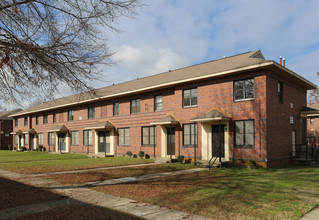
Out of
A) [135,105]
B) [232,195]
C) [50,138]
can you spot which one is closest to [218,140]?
[232,195]

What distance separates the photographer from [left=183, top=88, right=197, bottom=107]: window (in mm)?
19186

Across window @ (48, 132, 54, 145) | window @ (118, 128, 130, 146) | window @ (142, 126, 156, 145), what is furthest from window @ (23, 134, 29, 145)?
window @ (142, 126, 156, 145)

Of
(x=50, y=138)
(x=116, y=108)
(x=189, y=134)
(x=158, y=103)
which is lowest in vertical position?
(x=50, y=138)

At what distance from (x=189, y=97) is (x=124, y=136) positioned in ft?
28.7

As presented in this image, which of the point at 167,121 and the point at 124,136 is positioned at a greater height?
the point at 167,121

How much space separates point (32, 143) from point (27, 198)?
37267 millimetres

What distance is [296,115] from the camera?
774 inches

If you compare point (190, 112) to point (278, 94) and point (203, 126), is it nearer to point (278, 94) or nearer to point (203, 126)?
point (203, 126)

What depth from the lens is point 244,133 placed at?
16.2m

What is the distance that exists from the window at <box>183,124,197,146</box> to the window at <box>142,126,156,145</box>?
340cm

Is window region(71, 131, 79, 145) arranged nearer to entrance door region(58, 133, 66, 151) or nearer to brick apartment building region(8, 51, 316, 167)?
entrance door region(58, 133, 66, 151)

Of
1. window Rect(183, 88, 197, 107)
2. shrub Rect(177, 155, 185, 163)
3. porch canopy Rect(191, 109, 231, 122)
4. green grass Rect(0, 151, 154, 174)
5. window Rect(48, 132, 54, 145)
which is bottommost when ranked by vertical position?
green grass Rect(0, 151, 154, 174)

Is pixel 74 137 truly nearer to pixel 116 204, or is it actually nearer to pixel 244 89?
pixel 244 89

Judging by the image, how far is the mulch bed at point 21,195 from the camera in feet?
24.9
